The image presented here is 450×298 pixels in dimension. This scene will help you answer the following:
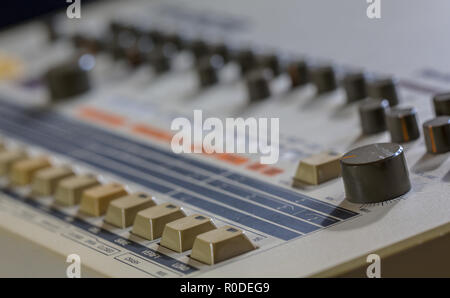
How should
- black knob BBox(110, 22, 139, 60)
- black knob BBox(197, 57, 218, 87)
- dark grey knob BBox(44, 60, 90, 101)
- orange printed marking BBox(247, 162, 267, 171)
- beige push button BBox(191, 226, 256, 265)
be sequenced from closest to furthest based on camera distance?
beige push button BBox(191, 226, 256, 265) → orange printed marking BBox(247, 162, 267, 171) → black knob BBox(197, 57, 218, 87) → dark grey knob BBox(44, 60, 90, 101) → black knob BBox(110, 22, 139, 60)

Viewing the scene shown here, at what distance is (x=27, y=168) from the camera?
4.12 feet

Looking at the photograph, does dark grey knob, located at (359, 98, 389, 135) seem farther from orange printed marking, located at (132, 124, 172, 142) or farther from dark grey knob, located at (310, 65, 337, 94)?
orange printed marking, located at (132, 124, 172, 142)

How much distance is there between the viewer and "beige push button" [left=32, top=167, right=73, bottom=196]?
46.9 inches

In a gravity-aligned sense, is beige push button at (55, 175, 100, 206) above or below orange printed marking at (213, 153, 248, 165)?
below

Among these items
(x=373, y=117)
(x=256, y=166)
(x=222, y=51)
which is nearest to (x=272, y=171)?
(x=256, y=166)

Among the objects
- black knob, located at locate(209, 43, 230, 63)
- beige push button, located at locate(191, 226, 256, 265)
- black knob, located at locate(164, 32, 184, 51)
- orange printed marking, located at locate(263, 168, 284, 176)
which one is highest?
black knob, located at locate(164, 32, 184, 51)

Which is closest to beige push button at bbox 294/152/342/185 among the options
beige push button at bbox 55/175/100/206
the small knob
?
beige push button at bbox 55/175/100/206

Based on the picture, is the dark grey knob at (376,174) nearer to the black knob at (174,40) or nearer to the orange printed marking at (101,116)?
the orange printed marking at (101,116)

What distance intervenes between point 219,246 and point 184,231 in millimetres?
60

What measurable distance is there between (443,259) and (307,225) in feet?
0.49

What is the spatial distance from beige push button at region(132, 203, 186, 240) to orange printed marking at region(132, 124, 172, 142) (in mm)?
314

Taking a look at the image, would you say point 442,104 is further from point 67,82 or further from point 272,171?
point 67,82

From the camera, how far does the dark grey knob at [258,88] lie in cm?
137

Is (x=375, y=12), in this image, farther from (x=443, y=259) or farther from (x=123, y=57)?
(x=443, y=259)
